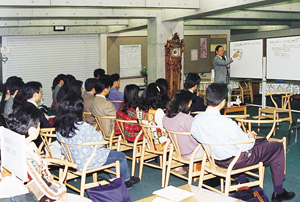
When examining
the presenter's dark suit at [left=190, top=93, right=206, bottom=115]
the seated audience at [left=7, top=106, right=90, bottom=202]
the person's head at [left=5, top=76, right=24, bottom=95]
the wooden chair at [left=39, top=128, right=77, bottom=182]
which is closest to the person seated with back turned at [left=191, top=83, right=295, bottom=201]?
the wooden chair at [left=39, top=128, right=77, bottom=182]

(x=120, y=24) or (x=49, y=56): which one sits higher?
(x=120, y=24)

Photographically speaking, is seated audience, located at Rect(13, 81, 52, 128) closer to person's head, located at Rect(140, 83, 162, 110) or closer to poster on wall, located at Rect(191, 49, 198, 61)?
person's head, located at Rect(140, 83, 162, 110)

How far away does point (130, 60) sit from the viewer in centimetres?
1293

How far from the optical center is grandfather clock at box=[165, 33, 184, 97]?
8797mm

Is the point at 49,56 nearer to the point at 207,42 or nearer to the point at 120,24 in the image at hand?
the point at 120,24

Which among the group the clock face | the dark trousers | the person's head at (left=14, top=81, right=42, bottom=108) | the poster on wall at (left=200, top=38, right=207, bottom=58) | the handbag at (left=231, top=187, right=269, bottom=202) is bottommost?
the handbag at (left=231, top=187, right=269, bottom=202)

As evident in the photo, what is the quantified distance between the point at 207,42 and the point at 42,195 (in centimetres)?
1196

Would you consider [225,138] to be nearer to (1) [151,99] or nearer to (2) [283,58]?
(1) [151,99]

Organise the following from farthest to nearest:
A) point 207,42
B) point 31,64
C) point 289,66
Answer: point 207,42
point 31,64
point 289,66

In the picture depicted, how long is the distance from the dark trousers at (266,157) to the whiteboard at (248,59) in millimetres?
5235

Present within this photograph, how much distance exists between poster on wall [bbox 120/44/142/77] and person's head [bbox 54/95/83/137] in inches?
367

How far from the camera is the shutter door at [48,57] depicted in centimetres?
1174

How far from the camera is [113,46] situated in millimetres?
12758

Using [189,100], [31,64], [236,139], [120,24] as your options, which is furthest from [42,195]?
[31,64]
